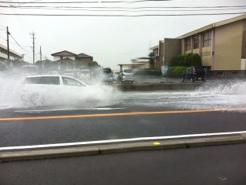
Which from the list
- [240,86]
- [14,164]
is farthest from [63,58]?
[14,164]

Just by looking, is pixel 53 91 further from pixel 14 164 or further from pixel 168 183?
pixel 168 183

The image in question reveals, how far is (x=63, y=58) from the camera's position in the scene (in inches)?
1698

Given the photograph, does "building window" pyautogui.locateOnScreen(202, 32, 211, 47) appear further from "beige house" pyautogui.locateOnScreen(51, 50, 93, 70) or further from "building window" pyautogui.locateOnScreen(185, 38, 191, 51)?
"beige house" pyautogui.locateOnScreen(51, 50, 93, 70)

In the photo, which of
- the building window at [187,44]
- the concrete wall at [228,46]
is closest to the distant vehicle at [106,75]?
the concrete wall at [228,46]

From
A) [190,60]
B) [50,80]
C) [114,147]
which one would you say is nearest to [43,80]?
[50,80]

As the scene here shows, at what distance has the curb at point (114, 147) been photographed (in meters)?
4.51

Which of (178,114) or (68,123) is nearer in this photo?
(68,123)

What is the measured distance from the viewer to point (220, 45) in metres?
34.7

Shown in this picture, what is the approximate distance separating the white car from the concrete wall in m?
24.4

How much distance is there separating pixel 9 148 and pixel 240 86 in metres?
17.7

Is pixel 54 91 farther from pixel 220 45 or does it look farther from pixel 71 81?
pixel 220 45

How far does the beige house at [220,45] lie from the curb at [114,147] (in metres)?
19.2

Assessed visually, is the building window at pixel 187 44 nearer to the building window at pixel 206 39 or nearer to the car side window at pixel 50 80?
the building window at pixel 206 39

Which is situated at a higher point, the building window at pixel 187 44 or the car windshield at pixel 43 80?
the building window at pixel 187 44
